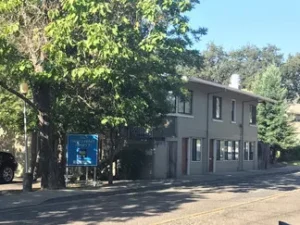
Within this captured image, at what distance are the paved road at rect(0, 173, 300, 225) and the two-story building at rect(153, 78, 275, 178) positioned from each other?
305 inches

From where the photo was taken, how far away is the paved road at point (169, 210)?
11734mm

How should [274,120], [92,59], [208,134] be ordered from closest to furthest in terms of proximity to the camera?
[92,59] → [208,134] → [274,120]

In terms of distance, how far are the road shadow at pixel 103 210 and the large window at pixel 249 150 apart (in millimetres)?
20924

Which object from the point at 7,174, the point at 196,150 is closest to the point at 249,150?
the point at 196,150

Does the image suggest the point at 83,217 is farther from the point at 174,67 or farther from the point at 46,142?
the point at 174,67

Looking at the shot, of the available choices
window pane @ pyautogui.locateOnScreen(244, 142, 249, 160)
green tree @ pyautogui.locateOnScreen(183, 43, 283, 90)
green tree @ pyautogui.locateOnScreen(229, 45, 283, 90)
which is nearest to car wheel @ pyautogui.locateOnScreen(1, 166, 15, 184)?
window pane @ pyautogui.locateOnScreen(244, 142, 249, 160)

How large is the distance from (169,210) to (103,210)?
1706 mm

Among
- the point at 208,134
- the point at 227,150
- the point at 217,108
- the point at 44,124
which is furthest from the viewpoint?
the point at 227,150

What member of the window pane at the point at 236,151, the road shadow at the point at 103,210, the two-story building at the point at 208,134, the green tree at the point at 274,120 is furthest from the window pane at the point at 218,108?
the road shadow at the point at 103,210

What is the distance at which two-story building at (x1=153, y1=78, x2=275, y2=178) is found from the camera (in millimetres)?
28078

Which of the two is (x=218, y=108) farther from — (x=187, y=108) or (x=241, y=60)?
(x=241, y=60)

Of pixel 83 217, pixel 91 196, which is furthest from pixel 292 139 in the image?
Answer: pixel 83 217

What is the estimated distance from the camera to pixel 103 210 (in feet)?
44.8

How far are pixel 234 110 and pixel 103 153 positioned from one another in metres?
12.8
